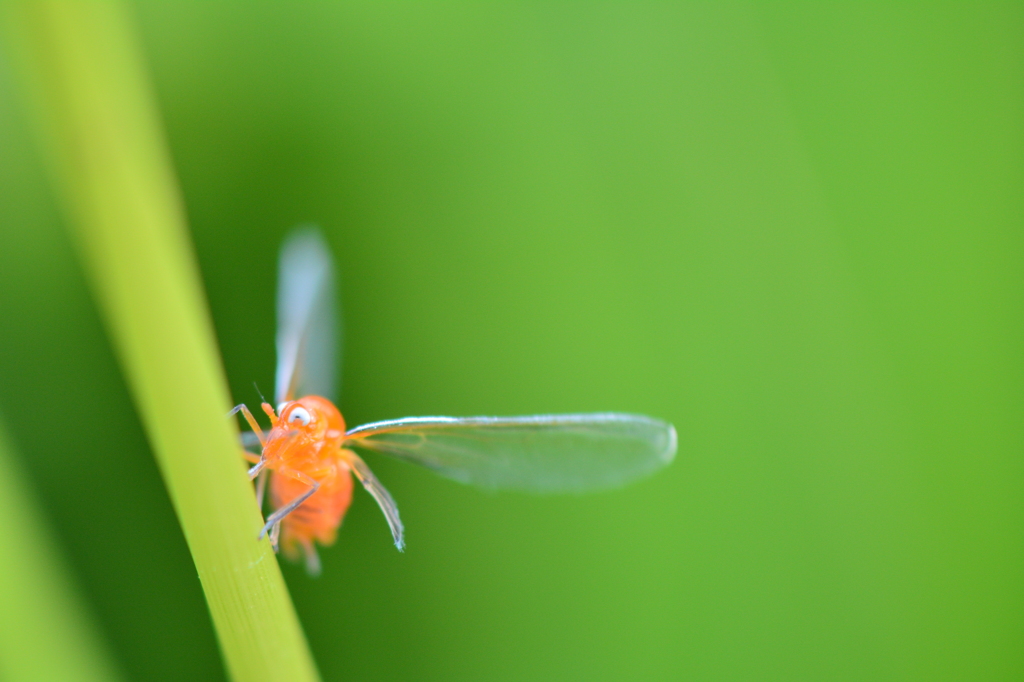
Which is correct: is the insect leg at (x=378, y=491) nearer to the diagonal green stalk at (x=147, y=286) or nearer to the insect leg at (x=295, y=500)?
the insect leg at (x=295, y=500)

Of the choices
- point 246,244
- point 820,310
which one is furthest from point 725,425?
point 246,244

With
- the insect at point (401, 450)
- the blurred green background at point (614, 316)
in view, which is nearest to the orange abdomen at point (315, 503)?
the insect at point (401, 450)

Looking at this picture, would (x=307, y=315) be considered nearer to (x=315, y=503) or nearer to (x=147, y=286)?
(x=315, y=503)

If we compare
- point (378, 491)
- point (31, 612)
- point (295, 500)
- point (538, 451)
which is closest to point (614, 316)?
point (538, 451)

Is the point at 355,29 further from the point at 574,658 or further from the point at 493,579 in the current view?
the point at 574,658

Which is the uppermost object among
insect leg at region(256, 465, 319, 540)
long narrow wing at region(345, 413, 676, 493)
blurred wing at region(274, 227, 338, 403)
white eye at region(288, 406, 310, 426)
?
blurred wing at region(274, 227, 338, 403)

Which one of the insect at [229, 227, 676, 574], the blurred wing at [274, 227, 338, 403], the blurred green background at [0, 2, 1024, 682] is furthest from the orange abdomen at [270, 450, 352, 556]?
the blurred green background at [0, 2, 1024, 682]

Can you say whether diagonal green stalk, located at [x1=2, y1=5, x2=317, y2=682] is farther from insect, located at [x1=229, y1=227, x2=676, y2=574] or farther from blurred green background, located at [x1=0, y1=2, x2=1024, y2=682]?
blurred green background, located at [x1=0, y1=2, x2=1024, y2=682]
